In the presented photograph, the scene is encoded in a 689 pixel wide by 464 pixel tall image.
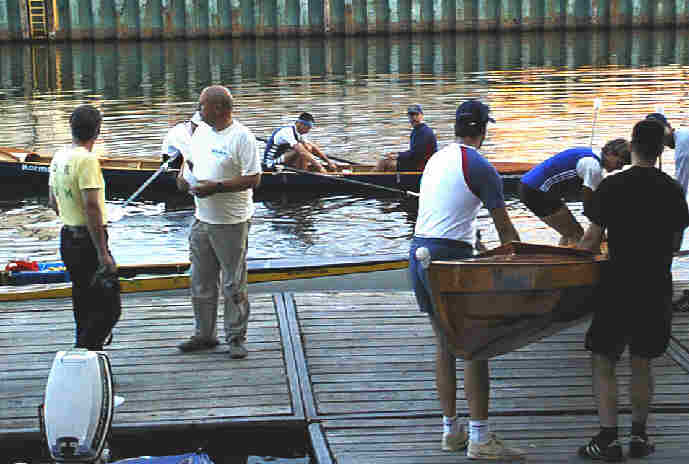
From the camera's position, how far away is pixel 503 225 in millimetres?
5203

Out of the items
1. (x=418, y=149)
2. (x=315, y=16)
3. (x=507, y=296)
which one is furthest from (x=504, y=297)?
(x=315, y=16)

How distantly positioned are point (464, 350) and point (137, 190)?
A: 12.6 m

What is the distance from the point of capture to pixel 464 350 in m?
5.04

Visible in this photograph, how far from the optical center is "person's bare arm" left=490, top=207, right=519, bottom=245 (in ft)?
16.8

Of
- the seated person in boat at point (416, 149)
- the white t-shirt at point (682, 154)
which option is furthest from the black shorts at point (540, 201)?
the seated person in boat at point (416, 149)

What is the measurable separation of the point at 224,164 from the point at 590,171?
8.17 ft

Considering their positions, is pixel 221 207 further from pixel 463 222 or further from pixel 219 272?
pixel 463 222

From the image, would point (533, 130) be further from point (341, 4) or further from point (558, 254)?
point (341, 4)

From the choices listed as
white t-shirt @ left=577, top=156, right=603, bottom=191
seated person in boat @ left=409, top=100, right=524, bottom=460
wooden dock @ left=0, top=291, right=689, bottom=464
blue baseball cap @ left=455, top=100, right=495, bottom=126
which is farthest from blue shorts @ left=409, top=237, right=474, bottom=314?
white t-shirt @ left=577, top=156, right=603, bottom=191

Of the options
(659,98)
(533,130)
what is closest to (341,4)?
(659,98)

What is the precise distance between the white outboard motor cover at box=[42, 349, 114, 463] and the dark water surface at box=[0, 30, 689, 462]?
871 cm

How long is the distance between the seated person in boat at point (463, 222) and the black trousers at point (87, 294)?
1.83 meters

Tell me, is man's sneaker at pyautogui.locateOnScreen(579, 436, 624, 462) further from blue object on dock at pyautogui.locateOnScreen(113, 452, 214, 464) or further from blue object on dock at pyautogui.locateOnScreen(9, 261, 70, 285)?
blue object on dock at pyautogui.locateOnScreen(9, 261, 70, 285)

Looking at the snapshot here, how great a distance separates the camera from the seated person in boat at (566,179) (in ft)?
23.2
